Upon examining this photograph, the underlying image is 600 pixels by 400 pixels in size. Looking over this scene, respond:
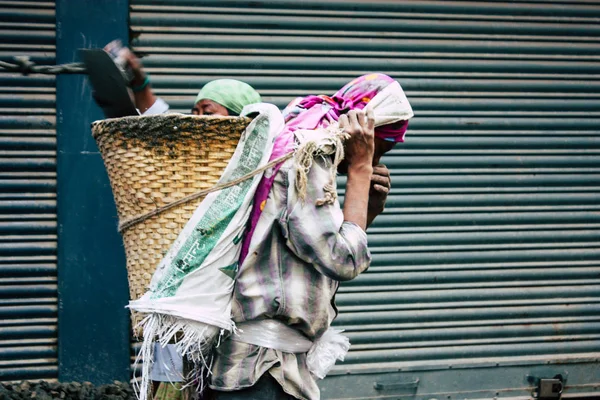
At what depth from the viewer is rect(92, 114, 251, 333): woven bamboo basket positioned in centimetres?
209

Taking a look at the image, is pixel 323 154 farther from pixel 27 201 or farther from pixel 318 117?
pixel 27 201

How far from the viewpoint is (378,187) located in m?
Answer: 2.59

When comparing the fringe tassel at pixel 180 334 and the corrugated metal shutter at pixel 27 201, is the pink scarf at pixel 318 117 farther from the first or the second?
the corrugated metal shutter at pixel 27 201

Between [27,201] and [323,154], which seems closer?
[323,154]

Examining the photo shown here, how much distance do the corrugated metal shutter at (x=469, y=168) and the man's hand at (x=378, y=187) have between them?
219 cm

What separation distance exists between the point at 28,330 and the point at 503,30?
11.9 feet

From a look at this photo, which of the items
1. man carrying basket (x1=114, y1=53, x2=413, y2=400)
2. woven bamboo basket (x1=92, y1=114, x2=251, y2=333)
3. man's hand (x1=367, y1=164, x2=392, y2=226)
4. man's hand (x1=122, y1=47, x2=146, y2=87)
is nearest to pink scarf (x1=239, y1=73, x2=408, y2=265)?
man carrying basket (x1=114, y1=53, x2=413, y2=400)

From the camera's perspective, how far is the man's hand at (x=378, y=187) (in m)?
2.59

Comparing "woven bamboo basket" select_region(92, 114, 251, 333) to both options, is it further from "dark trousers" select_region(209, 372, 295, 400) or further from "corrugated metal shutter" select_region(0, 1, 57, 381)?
"corrugated metal shutter" select_region(0, 1, 57, 381)

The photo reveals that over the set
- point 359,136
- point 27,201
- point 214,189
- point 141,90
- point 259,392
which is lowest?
point 259,392

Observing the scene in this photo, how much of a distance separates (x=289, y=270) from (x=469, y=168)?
317cm

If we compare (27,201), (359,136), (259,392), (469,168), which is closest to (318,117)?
(359,136)

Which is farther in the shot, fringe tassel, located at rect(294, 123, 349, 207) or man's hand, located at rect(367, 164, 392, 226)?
man's hand, located at rect(367, 164, 392, 226)

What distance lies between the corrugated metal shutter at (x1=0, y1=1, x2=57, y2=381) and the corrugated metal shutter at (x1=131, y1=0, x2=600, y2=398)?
3.80 feet
